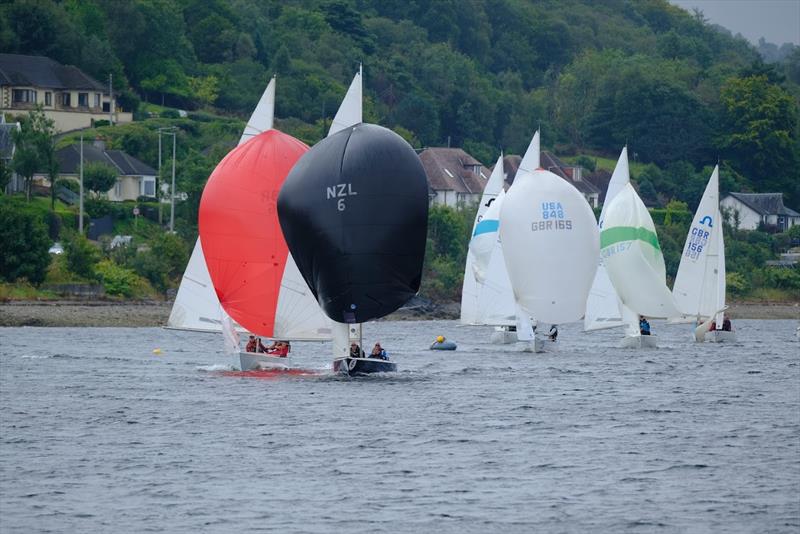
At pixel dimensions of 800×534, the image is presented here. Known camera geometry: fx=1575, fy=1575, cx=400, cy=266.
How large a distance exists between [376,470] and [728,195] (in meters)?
108

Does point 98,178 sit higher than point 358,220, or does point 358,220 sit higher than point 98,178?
point 98,178

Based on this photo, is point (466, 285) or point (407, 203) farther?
point (466, 285)

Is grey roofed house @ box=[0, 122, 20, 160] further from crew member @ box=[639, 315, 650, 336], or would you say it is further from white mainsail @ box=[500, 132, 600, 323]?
white mainsail @ box=[500, 132, 600, 323]

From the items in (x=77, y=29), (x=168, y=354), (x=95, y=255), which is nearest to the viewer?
(x=168, y=354)

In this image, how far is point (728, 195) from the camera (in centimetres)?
13212

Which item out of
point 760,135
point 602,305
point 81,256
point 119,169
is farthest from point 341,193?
point 760,135

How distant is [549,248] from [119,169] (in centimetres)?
5148

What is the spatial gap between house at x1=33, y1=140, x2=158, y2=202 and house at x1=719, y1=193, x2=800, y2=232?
5099 centimetres

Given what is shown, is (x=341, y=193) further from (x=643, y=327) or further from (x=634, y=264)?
(x=643, y=327)

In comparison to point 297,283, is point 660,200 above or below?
above

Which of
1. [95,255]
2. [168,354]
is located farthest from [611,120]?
[168,354]

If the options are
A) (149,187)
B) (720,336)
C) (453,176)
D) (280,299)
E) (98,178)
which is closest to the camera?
(280,299)

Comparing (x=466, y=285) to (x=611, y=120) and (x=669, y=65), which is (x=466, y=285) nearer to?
(x=611, y=120)

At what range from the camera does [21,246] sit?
233 ft
